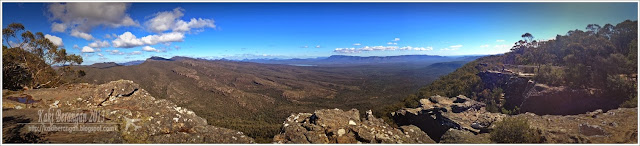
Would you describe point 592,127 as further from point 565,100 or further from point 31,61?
point 31,61

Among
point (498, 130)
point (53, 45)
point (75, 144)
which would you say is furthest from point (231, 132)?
Result: point (53, 45)

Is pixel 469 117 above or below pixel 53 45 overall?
below

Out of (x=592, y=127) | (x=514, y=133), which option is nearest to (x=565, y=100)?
(x=592, y=127)

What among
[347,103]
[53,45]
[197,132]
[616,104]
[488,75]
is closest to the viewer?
[197,132]

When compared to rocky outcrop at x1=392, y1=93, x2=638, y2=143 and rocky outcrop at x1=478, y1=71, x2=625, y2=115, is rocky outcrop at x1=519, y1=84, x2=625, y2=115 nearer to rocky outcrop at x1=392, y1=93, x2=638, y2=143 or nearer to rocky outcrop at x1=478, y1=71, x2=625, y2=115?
rocky outcrop at x1=478, y1=71, x2=625, y2=115

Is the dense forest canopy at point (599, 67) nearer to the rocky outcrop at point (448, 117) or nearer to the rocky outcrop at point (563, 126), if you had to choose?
the rocky outcrop at point (563, 126)

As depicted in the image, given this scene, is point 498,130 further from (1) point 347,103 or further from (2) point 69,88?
(1) point 347,103
